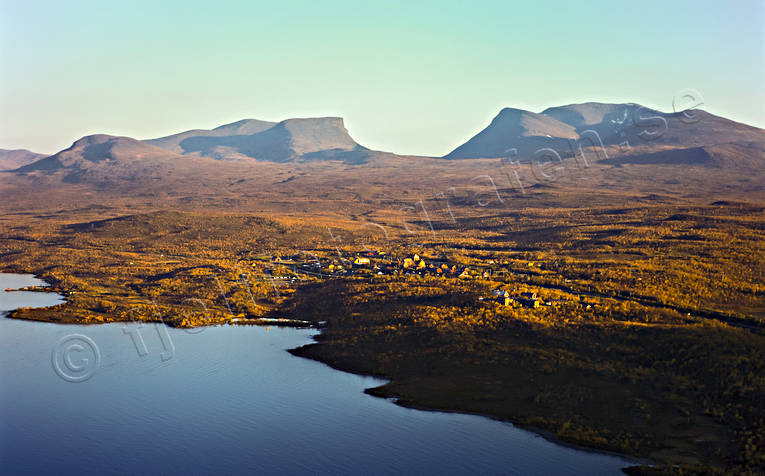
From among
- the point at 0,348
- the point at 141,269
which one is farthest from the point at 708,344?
the point at 141,269

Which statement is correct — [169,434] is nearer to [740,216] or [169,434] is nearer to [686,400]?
[686,400]

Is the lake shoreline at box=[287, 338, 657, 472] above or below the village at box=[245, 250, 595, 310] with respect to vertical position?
below

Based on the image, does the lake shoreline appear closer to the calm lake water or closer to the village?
the calm lake water

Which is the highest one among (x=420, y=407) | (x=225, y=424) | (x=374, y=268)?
(x=374, y=268)

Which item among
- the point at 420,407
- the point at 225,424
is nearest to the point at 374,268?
the point at 420,407

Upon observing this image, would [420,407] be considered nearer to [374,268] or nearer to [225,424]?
[225,424]

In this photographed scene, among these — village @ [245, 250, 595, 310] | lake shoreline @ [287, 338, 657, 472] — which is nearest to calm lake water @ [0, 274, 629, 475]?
lake shoreline @ [287, 338, 657, 472]

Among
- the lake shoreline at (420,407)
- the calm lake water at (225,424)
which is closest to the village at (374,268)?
the lake shoreline at (420,407)

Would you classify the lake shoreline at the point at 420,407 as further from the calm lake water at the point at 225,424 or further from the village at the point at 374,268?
the village at the point at 374,268
